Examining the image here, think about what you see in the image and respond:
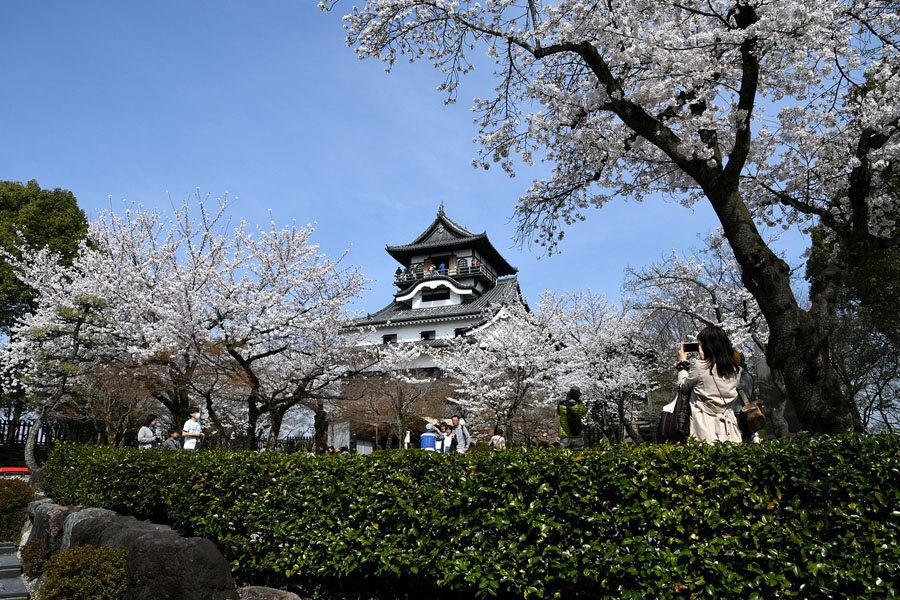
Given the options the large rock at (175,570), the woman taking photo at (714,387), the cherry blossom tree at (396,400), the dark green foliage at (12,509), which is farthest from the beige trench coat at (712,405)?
the cherry blossom tree at (396,400)

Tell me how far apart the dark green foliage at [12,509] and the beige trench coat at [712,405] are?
1135 centimetres

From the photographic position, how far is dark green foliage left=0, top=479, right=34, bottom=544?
9.71m

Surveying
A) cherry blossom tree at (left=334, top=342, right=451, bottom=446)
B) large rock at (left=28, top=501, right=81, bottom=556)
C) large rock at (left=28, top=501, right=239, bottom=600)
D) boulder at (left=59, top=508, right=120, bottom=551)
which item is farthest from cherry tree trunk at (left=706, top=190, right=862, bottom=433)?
cherry blossom tree at (left=334, top=342, right=451, bottom=446)

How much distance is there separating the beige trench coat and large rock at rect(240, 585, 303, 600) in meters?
3.76

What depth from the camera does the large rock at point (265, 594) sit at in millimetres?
4566

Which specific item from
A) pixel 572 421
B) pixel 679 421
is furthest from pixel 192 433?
pixel 679 421

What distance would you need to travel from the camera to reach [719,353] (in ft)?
15.7

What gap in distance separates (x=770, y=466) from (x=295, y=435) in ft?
97.6

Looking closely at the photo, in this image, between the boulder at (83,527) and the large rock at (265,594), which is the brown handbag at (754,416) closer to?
the large rock at (265,594)

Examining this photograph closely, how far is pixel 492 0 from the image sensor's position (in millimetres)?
7785

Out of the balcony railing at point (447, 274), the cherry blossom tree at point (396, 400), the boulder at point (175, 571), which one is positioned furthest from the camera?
the balcony railing at point (447, 274)

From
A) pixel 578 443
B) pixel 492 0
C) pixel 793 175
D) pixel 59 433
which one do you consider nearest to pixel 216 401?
pixel 59 433

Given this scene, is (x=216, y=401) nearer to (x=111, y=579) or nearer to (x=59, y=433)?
(x=59, y=433)

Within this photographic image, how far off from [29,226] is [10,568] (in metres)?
23.8
